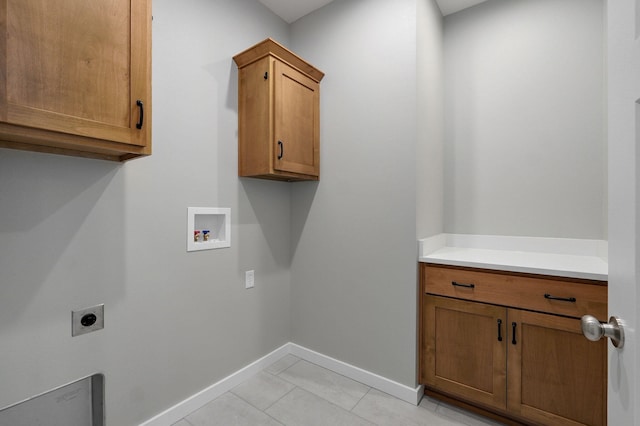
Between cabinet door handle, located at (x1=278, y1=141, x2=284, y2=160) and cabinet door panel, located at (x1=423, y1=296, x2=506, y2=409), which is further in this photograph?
cabinet door handle, located at (x1=278, y1=141, x2=284, y2=160)

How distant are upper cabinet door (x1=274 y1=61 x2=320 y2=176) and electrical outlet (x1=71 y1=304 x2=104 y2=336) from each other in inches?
46.5

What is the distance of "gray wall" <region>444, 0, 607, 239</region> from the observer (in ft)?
6.01

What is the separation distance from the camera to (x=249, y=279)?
2.09 metres

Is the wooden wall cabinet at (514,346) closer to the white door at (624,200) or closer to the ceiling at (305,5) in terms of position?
the white door at (624,200)

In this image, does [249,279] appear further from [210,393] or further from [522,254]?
[522,254]

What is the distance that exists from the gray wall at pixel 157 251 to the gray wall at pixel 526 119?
1.49m

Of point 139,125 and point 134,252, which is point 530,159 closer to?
point 139,125

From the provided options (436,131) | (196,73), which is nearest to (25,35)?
(196,73)

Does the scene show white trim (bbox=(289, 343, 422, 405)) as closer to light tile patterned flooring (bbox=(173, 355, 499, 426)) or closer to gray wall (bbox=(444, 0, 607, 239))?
light tile patterned flooring (bbox=(173, 355, 499, 426))

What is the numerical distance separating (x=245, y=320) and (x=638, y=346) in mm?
1970

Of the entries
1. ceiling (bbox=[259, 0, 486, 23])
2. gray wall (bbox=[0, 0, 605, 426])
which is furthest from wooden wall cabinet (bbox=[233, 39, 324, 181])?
ceiling (bbox=[259, 0, 486, 23])

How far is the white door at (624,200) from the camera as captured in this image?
0.51 m

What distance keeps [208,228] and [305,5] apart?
1827 millimetres

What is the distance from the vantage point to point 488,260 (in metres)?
1.70
